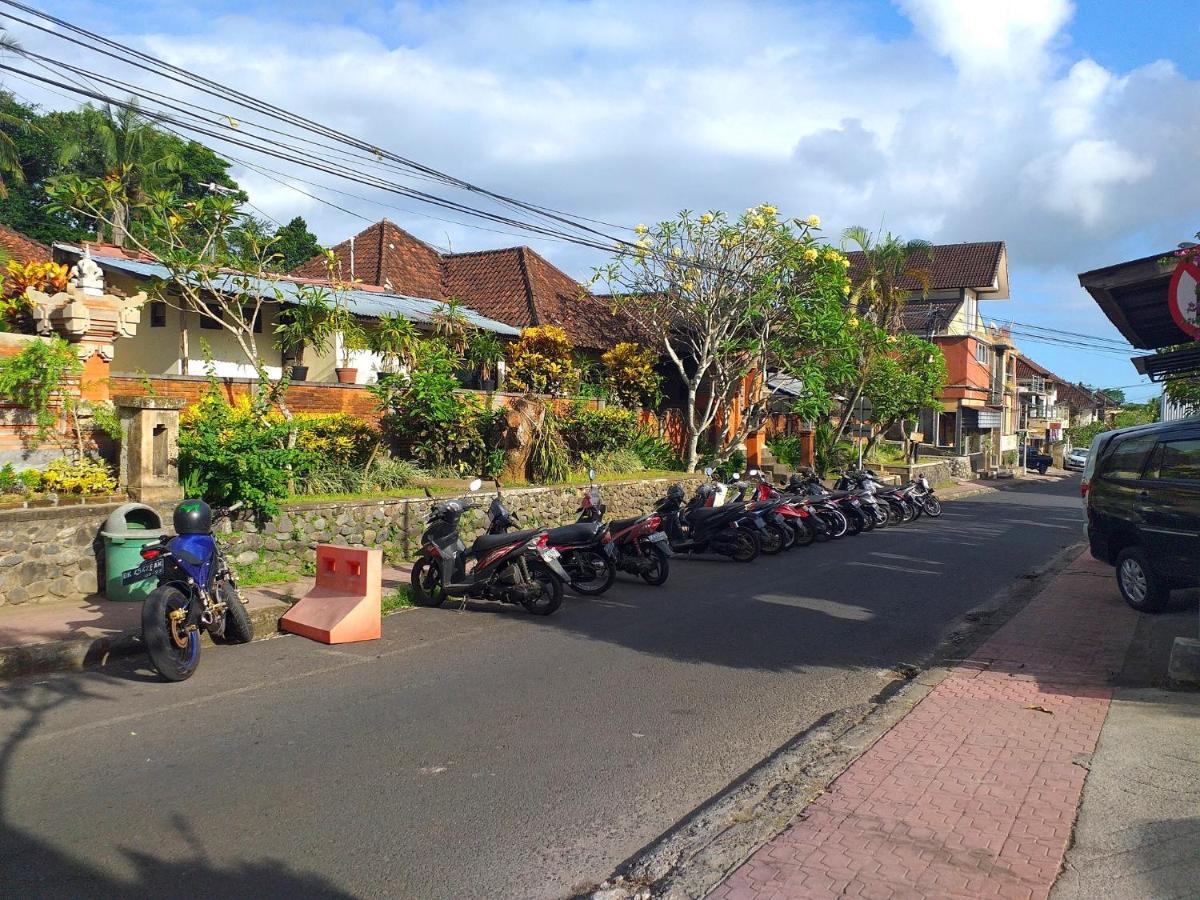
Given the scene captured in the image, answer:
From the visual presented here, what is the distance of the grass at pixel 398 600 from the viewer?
10602mm

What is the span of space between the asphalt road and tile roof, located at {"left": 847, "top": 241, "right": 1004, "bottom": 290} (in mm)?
36866

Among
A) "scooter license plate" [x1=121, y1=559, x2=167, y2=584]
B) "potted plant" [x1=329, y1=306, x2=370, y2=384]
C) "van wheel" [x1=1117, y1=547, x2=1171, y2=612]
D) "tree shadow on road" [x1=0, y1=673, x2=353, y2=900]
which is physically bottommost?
"tree shadow on road" [x1=0, y1=673, x2=353, y2=900]

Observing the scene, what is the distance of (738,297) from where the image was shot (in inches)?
869

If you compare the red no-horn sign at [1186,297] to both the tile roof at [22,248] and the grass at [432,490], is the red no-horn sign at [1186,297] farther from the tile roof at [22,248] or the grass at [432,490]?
Answer: the tile roof at [22,248]

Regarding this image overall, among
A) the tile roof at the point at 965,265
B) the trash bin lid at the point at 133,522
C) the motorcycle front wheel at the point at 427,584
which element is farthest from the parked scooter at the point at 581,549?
the tile roof at the point at 965,265

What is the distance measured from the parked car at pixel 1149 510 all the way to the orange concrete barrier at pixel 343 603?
7.41 m

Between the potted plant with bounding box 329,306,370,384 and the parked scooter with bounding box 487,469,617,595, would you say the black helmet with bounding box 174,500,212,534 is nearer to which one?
the parked scooter with bounding box 487,469,617,595

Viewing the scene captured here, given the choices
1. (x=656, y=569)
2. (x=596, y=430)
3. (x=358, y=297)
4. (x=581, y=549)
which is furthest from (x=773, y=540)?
(x=358, y=297)

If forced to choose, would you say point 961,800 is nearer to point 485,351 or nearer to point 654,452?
point 485,351

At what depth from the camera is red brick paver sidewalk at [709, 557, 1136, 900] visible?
4.27 m

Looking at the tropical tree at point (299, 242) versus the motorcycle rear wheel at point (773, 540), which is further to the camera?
the tropical tree at point (299, 242)

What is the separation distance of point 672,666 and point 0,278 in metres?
9.68

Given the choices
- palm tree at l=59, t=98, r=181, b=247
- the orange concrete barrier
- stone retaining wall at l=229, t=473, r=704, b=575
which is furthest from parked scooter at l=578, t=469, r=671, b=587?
palm tree at l=59, t=98, r=181, b=247

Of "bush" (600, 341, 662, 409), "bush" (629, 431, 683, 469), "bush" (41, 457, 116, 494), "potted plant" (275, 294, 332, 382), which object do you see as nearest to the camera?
"bush" (41, 457, 116, 494)
